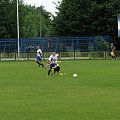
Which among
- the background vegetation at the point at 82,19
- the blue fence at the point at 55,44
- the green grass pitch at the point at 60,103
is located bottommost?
the green grass pitch at the point at 60,103

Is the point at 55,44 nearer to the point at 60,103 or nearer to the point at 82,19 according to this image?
the point at 82,19

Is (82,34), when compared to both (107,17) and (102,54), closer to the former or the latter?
(107,17)

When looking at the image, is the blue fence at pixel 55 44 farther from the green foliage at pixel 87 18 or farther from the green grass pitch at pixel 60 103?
the green grass pitch at pixel 60 103

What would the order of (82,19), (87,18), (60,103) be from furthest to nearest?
(82,19) < (87,18) < (60,103)

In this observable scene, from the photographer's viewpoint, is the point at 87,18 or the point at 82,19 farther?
the point at 82,19

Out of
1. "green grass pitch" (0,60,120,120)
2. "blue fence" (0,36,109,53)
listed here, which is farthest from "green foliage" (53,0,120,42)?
"green grass pitch" (0,60,120,120)

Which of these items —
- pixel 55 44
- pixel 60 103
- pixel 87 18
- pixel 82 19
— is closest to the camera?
pixel 60 103

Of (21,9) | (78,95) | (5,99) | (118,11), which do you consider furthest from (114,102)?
(21,9)

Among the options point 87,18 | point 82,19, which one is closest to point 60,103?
point 87,18

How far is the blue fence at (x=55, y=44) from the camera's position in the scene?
65.8 m

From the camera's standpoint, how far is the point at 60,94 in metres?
17.7

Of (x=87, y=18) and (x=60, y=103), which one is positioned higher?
(x=87, y=18)

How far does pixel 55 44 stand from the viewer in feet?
218

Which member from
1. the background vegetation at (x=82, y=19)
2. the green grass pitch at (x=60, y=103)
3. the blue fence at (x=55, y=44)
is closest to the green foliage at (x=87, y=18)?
the background vegetation at (x=82, y=19)
